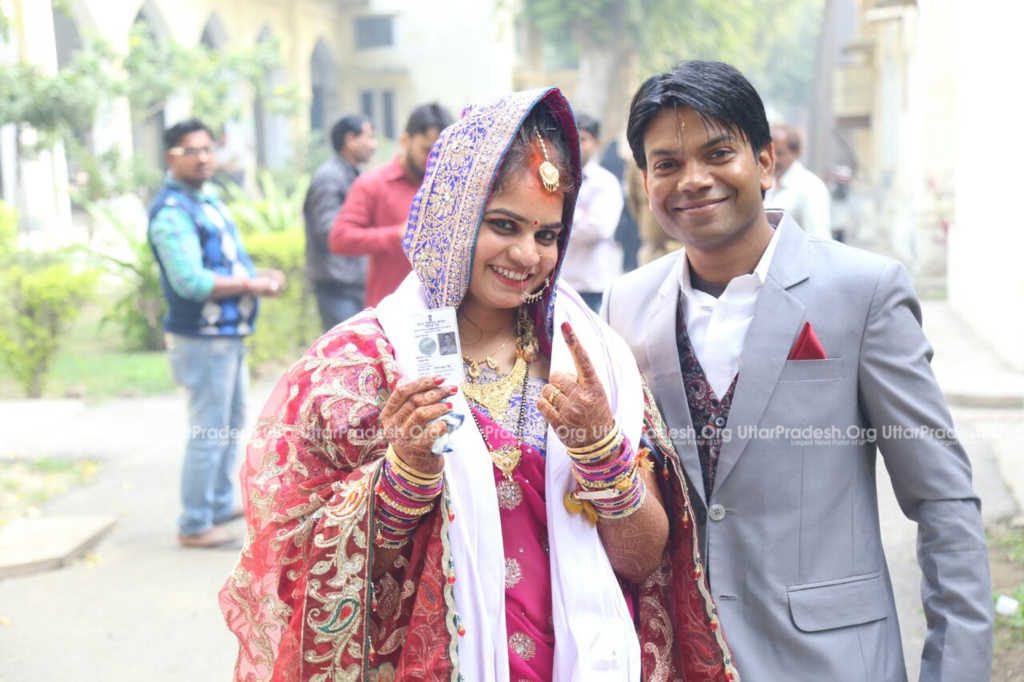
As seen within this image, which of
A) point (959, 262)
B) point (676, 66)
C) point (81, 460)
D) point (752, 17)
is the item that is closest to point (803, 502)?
point (676, 66)

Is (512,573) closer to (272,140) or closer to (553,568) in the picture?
(553,568)

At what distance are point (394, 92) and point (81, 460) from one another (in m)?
22.9

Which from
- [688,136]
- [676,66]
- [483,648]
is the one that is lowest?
[483,648]

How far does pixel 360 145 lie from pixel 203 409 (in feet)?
6.99

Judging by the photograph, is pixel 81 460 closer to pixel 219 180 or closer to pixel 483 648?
pixel 483 648

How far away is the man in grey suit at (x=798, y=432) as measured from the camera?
6.63ft

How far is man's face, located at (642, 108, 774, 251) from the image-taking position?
211 cm

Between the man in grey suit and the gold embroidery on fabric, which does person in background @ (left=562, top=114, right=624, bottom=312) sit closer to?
the man in grey suit

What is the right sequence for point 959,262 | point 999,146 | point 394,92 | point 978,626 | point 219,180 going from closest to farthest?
1. point 978,626
2. point 999,146
3. point 959,262
4. point 219,180
5. point 394,92

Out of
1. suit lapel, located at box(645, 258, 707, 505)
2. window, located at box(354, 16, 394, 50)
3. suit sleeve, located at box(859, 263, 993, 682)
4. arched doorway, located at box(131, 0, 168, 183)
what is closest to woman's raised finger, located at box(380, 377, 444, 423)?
suit lapel, located at box(645, 258, 707, 505)

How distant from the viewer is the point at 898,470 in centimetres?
207

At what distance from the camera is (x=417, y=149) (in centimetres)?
568

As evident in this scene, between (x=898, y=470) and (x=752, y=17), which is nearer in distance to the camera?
(x=898, y=470)

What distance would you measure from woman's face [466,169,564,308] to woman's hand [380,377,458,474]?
0.99ft
